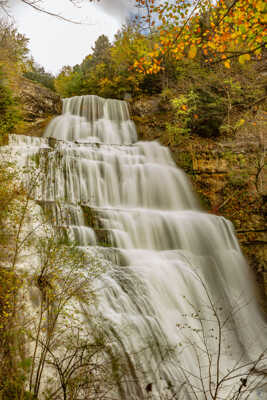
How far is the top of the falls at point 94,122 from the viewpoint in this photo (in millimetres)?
12234

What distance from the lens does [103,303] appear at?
4043 mm

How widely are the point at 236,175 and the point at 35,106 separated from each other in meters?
9.87

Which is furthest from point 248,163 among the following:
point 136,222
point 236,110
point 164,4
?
point 164,4

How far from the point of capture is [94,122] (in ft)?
43.0

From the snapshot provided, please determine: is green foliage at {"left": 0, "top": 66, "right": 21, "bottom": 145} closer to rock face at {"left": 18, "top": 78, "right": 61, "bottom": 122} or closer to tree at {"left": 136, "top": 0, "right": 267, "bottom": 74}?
rock face at {"left": 18, "top": 78, "right": 61, "bottom": 122}

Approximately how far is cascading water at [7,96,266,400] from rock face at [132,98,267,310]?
714 mm

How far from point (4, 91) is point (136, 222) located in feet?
23.2

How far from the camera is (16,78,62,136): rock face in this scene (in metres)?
11.7

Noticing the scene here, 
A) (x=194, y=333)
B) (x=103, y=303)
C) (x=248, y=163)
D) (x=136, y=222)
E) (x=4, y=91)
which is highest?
(x=4, y=91)

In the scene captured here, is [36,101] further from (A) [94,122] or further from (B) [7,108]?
(B) [7,108]

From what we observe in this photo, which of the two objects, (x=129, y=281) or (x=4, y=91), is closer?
(x=129, y=281)

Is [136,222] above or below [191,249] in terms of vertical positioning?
above

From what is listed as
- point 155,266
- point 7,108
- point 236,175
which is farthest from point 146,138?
point 155,266

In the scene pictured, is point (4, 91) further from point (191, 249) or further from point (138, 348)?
point (138, 348)
